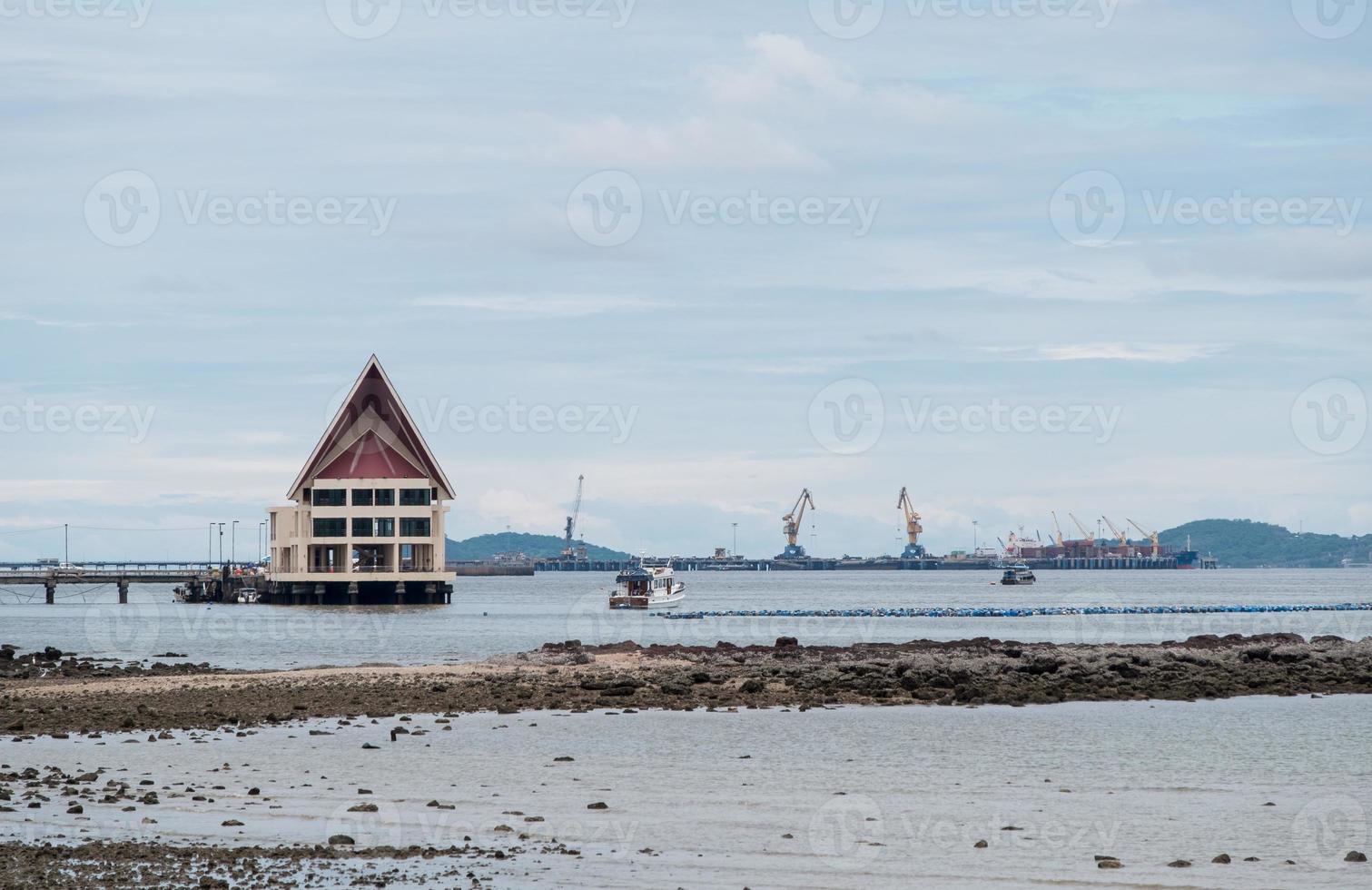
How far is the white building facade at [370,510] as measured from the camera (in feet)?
332

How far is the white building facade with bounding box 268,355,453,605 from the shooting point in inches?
3981

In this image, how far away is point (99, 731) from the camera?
28.3 meters

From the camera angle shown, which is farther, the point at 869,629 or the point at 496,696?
the point at 869,629

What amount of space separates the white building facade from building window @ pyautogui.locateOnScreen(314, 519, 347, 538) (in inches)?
2.3

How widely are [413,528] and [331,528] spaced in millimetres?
5404

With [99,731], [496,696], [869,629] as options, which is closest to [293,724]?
[99,731]

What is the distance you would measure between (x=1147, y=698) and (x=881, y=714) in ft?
25.3

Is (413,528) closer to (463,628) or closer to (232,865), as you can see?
(463,628)

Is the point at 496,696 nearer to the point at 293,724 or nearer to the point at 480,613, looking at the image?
the point at 293,724

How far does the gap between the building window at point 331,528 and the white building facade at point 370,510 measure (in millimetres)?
59

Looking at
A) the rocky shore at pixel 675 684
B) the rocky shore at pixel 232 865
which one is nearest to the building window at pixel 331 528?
the rocky shore at pixel 675 684

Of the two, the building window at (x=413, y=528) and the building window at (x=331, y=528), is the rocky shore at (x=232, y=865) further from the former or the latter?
the building window at (x=413, y=528)

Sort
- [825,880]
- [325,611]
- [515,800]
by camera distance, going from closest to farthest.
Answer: [825,880], [515,800], [325,611]

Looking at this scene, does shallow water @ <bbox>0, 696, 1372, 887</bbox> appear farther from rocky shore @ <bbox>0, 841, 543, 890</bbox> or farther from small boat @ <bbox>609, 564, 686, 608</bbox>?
small boat @ <bbox>609, 564, 686, 608</bbox>
